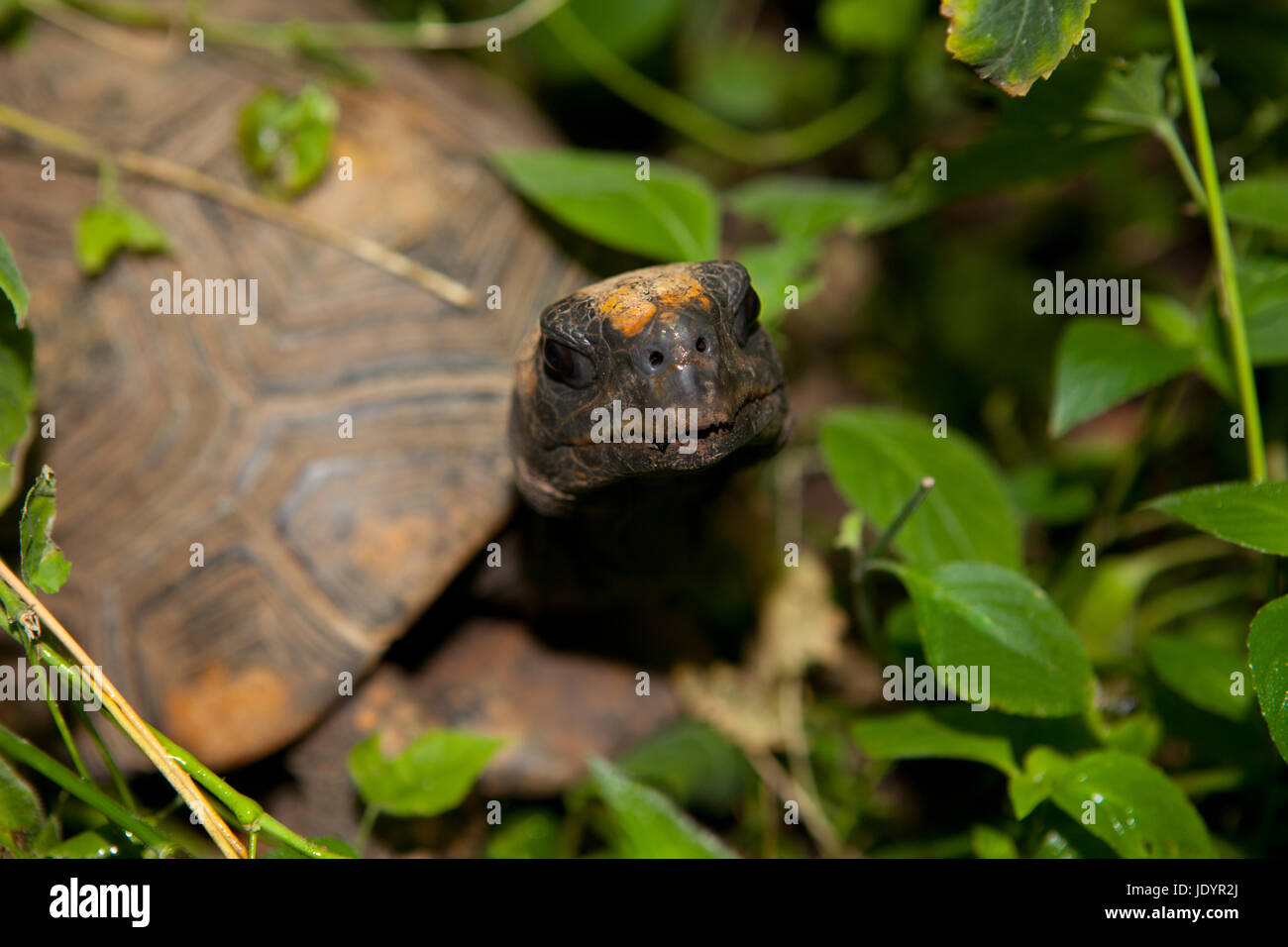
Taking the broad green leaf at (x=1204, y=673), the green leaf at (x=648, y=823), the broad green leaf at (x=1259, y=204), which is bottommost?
the green leaf at (x=648, y=823)

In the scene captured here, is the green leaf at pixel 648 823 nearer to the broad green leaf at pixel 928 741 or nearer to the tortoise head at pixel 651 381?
the broad green leaf at pixel 928 741

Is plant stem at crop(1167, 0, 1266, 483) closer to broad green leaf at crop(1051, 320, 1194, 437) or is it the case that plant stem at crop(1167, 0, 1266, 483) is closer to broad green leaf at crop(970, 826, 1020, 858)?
broad green leaf at crop(1051, 320, 1194, 437)

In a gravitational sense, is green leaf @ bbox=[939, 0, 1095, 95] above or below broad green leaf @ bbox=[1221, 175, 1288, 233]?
above

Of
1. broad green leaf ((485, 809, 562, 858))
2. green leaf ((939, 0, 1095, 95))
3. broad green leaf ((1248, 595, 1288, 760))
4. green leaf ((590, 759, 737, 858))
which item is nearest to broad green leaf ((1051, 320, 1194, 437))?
broad green leaf ((1248, 595, 1288, 760))

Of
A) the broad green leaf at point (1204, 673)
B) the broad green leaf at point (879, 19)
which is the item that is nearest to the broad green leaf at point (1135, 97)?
the broad green leaf at point (1204, 673)

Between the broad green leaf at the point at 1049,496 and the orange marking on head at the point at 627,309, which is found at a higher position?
the orange marking on head at the point at 627,309
